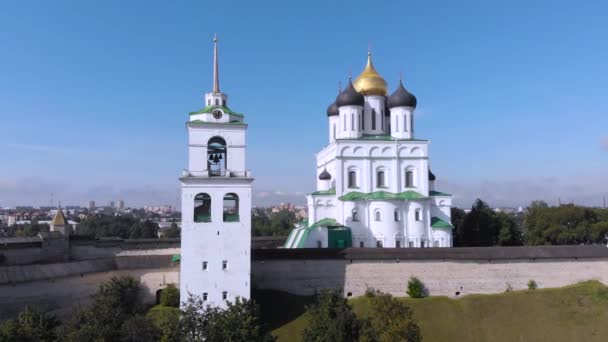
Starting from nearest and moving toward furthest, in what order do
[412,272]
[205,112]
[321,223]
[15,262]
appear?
[205,112]
[412,272]
[15,262]
[321,223]

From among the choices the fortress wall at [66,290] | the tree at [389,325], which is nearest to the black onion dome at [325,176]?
the fortress wall at [66,290]

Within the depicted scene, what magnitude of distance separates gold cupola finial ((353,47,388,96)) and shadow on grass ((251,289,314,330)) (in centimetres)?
1545

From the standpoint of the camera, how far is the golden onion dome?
33.7 metres

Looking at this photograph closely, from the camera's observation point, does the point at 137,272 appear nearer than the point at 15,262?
Yes

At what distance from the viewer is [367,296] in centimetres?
2312

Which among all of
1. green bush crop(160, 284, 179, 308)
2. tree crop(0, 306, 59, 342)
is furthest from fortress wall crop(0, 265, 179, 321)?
tree crop(0, 306, 59, 342)

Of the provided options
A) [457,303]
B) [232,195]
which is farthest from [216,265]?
[457,303]

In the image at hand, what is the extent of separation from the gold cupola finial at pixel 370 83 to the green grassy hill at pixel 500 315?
1473 cm

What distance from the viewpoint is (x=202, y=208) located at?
70.4 feet

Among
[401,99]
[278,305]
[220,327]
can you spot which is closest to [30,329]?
[220,327]

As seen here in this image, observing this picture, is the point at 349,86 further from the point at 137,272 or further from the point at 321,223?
the point at 137,272

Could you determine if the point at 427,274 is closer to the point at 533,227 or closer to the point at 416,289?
the point at 416,289

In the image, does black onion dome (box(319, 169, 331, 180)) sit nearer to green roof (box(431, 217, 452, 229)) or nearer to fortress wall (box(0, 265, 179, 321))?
green roof (box(431, 217, 452, 229))

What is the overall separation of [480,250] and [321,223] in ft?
29.2
